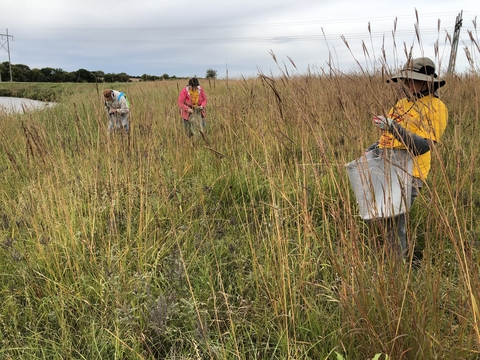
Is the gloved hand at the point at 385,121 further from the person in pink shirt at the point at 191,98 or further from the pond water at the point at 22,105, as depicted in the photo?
the person in pink shirt at the point at 191,98

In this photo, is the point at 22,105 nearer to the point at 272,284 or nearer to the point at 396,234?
the point at 272,284

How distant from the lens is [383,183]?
137 centimetres

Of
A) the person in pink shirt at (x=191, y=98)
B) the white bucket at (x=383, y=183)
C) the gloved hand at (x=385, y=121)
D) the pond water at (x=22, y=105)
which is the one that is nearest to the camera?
the gloved hand at (x=385, y=121)

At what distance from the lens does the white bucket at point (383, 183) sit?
103 cm

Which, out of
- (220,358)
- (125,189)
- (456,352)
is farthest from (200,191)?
(456,352)

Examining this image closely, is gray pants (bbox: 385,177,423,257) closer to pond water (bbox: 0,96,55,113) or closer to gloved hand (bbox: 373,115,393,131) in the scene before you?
gloved hand (bbox: 373,115,393,131)

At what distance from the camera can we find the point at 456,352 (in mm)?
878

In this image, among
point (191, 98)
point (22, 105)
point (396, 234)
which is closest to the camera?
point (396, 234)

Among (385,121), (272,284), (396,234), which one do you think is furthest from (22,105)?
(396,234)

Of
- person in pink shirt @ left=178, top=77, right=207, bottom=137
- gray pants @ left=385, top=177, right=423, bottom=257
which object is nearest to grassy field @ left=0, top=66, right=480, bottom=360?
gray pants @ left=385, top=177, right=423, bottom=257

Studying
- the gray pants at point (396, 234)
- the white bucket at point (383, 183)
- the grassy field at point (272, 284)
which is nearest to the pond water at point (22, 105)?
the grassy field at point (272, 284)

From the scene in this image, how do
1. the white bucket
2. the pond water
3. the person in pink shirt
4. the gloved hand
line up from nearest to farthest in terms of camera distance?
the gloved hand < the white bucket < the pond water < the person in pink shirt

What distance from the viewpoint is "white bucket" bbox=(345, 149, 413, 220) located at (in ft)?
3.39

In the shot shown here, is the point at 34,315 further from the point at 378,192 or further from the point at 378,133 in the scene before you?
the point at 378,133
